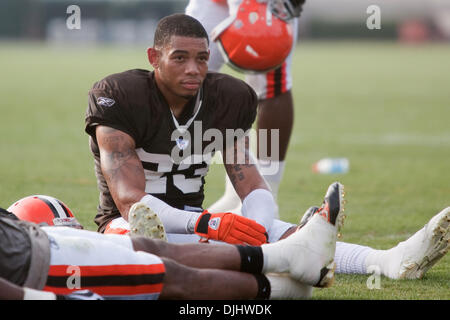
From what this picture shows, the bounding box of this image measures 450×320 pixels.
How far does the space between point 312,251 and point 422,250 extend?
689 mm

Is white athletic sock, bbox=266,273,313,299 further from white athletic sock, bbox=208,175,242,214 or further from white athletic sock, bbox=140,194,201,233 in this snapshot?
white athletic sock, bbox=208,175,242,214

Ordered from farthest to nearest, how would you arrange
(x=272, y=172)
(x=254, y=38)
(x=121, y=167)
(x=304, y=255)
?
1. (x=272, y=172)
2. (x=254, y=38)
3. (x=121, y=167)
4. (x=304, y=255)

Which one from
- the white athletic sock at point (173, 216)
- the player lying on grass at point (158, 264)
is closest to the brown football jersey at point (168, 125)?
the white athletic sock at point (173, 216)

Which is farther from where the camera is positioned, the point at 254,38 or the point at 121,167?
the point at 254,38

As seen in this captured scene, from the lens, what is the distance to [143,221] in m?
3.52

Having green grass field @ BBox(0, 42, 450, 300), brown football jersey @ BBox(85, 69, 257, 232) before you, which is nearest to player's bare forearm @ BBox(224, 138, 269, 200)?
brown football jersey @ BBox(85, 69, 257, 232)

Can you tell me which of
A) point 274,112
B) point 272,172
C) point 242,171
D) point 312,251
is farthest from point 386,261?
point 274,112

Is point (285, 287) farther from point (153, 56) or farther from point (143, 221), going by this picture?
point (153, 56)

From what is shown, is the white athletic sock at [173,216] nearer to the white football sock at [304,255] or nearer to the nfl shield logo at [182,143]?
the nfl shield logo at [182,143]

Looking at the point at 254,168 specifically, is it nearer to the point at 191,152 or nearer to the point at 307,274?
the point at 191,152

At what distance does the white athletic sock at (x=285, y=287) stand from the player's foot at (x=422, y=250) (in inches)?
24.2

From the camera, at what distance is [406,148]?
8781 millimetres

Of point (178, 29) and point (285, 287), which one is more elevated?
point (178, 29)

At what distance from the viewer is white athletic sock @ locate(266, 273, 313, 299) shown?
11.1ft
